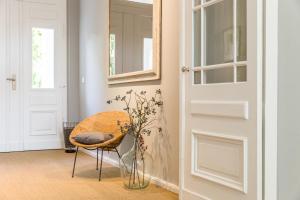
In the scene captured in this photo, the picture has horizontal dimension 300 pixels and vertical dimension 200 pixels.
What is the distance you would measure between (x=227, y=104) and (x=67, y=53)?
4229mm

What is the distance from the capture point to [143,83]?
12.3 feet

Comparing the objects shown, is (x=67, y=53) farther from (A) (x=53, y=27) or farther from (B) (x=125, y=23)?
(B) (x=125, y=23)

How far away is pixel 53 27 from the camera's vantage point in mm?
5820

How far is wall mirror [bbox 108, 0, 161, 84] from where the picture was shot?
3447 millimetres

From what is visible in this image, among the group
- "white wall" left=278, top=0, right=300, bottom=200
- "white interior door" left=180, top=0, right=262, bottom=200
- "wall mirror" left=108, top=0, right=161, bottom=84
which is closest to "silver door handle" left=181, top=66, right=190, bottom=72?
"white interior door" left=180, top=0, right=262, bottom=200

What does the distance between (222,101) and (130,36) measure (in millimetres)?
1941

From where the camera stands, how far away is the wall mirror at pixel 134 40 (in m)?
3.45

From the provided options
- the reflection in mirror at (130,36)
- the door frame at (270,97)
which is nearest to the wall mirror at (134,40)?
the reflection in mirror at (130,36)

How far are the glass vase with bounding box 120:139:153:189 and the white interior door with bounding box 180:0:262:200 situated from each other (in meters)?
0.75

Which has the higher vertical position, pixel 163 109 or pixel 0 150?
pixel 163 109

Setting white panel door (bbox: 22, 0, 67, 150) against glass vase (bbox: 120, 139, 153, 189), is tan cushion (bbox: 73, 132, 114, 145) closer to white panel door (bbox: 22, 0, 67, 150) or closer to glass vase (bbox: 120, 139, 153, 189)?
glass vase (bbox: 120, 139, 153, 189)

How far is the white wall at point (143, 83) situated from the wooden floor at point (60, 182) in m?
0.34

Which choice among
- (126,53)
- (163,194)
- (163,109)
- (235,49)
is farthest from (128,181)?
(235,49)

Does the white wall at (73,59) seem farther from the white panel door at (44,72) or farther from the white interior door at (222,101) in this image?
the white interior door at (222,101)
